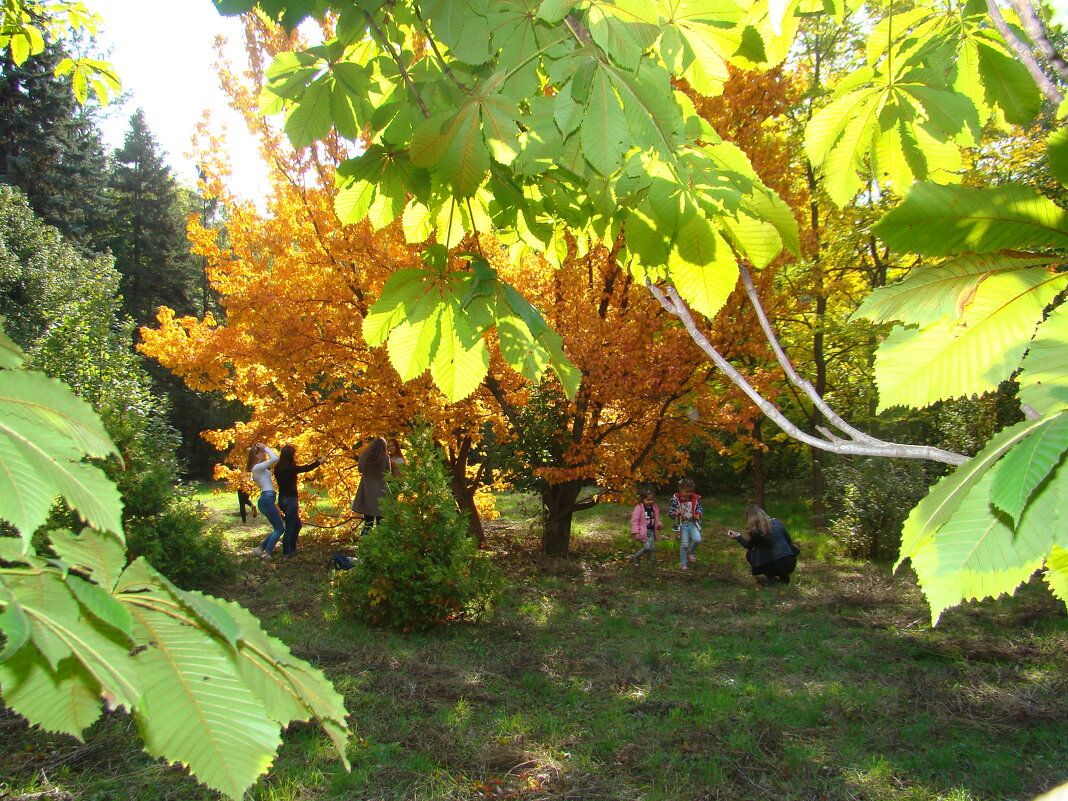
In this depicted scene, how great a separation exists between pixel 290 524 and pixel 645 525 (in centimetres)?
571

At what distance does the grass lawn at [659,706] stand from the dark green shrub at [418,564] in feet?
0.80

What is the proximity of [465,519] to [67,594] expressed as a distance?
21.5 feet

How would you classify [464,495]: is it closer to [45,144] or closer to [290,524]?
[290,524]

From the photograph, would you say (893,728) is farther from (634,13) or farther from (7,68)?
(7,68)

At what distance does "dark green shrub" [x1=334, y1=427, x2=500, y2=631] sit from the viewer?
21.4 ft

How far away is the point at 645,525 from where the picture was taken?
11320 mm

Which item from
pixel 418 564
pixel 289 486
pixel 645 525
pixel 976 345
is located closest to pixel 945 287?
pixel 976 345

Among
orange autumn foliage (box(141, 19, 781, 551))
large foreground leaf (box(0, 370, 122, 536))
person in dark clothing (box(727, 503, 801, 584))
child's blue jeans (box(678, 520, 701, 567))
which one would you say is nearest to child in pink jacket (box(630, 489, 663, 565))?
child's blue jeans (box(678, 520, 701, 567))

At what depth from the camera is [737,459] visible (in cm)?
1647

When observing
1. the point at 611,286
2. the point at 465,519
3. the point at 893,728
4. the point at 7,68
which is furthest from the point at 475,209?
the point at 7,68

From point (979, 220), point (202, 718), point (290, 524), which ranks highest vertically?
point (979, 220)

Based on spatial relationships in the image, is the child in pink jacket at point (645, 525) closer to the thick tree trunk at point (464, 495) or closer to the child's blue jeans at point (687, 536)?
the child's blue jeans at point (687, 536)

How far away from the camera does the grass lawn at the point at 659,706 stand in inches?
147

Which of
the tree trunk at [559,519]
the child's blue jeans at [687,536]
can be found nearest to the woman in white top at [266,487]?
the tree trunk at [559,519]
